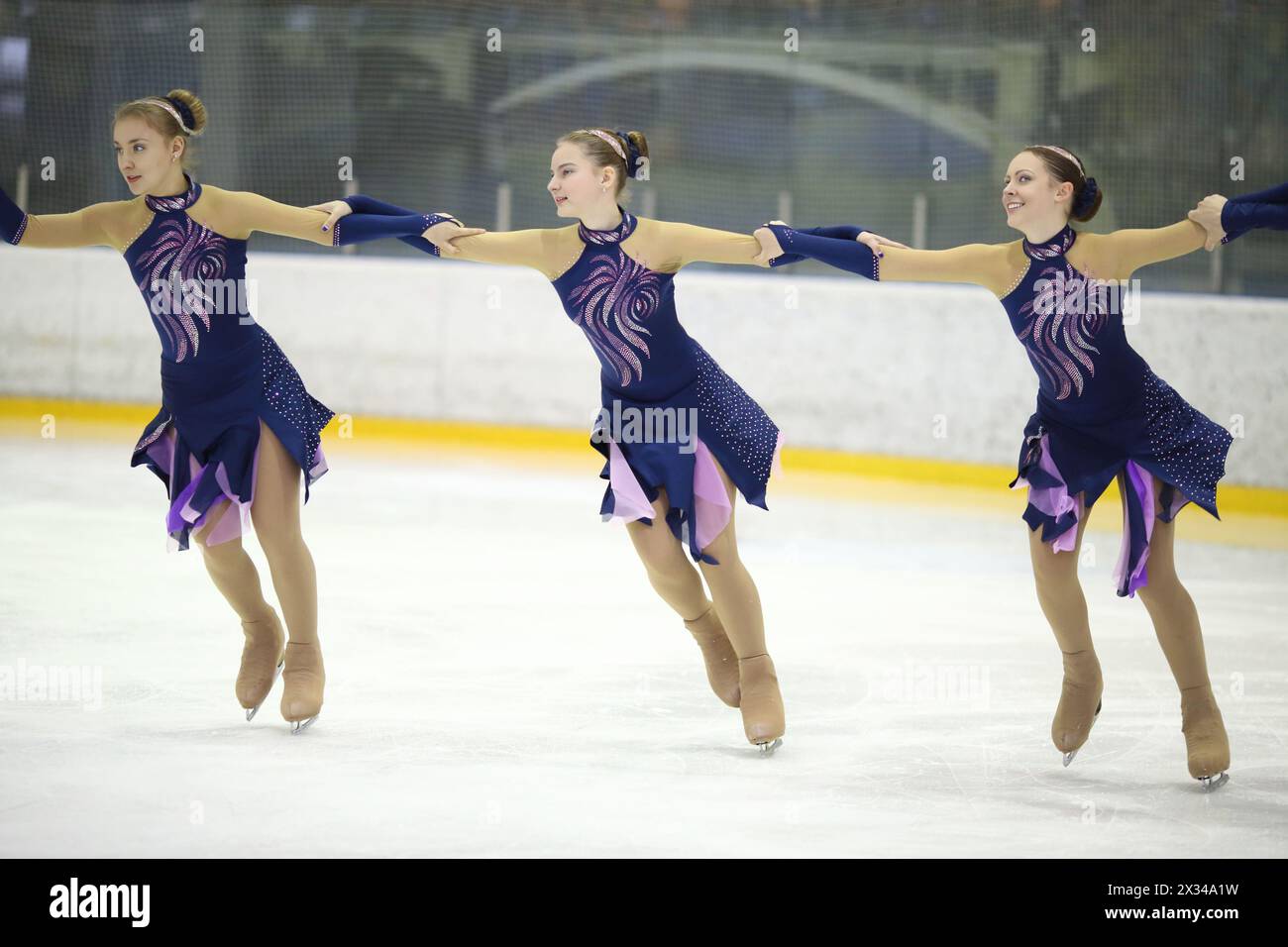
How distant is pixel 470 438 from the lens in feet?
33.7

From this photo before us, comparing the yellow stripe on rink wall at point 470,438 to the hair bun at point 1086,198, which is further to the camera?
the yellow stripe on rink wall at point 470,438

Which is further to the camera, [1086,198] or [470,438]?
[470,438]

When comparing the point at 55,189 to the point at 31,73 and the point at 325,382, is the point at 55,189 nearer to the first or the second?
the point at 31,73

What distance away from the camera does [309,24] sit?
1120cm

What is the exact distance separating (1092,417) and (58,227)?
108 inches

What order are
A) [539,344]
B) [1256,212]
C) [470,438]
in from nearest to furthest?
[1256,212], [539,344], [470,438]

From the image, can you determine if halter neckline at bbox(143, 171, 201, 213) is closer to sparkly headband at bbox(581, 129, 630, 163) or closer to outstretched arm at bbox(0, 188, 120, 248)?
outstretched arm at bbox(0, 188, 120, 248)

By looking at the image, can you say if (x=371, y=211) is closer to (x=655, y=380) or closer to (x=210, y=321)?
(x=210, y=321)

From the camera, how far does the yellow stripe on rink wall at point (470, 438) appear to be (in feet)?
31.1

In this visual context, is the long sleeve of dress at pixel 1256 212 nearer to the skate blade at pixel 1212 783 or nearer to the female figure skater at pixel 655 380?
the female figure skater at pixel 655 380

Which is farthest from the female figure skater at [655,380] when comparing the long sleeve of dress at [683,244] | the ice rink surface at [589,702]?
the ice rink surface at [589,702]

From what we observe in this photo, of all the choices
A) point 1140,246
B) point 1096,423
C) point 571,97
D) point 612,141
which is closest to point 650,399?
point 612,141

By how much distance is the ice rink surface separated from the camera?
3578 millimetres

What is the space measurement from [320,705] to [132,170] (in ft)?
4.85
